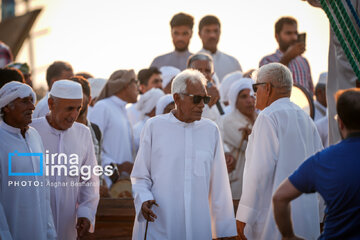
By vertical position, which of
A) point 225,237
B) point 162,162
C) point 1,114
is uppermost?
point 1,114

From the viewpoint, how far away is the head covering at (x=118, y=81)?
37.0 feet

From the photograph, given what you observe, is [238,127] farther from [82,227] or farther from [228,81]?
[82,227]

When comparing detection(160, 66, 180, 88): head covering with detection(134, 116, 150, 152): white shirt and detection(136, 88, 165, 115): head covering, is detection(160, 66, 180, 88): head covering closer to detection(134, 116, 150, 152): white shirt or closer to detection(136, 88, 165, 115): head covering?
detection(136, 88, 165, 115): head covering

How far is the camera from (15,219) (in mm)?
7293

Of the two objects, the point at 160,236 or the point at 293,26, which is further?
the point at 293,26

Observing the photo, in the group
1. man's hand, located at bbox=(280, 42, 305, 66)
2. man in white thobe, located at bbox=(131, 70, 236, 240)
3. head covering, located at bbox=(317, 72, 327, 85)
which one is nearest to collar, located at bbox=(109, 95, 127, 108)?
man's hand, located at bbox=(280, 42, 305, 66)

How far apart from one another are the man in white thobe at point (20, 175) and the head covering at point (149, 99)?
4.24m

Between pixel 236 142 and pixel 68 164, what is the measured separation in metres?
2.91

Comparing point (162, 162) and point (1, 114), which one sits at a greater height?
point (1, 114)

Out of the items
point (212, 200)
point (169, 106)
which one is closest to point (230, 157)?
point (169, 106)

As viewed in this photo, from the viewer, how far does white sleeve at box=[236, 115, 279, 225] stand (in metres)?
7.39

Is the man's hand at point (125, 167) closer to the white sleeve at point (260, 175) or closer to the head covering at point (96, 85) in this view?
the head covering at point (96, 85)

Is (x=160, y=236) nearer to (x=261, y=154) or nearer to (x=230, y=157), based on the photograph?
(x=261, y=154)

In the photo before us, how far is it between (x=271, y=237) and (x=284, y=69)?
1621 millimetres
